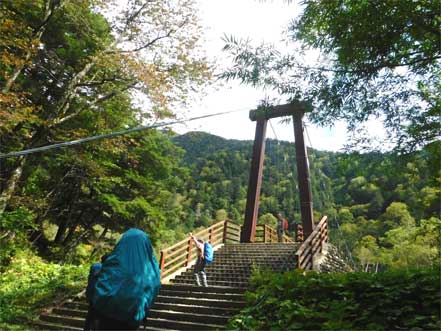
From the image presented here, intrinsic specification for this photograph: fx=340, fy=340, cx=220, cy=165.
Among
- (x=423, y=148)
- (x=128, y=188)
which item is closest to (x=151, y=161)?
(x=128, y=188)

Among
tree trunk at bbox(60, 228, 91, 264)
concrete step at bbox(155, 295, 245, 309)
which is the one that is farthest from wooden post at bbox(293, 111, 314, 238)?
tree trunk at bbox(60, 228, 91, 264)

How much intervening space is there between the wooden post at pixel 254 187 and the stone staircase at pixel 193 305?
374 centimetres

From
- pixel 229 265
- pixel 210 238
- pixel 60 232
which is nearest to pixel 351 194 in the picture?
pixel 210 238

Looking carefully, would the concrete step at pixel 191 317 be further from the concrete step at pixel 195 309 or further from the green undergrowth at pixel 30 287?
the green undergrowth at pixel 30 287

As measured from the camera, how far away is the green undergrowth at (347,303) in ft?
12.8

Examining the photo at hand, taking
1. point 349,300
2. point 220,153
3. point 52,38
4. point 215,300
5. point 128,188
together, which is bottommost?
point 215,300

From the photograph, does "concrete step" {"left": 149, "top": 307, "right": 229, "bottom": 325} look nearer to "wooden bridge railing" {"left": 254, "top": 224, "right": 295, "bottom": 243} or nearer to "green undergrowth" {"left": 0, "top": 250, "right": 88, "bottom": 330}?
"green undergrowth" {"left": 0, "top": 250, "right": 88, "bottom": 330}

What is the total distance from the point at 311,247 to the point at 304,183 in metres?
4.10

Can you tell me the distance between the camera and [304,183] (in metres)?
12.7

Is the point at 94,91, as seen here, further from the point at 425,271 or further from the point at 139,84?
the point at 425,271

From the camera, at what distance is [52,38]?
10.8m

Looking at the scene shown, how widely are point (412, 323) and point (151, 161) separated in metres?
11.7

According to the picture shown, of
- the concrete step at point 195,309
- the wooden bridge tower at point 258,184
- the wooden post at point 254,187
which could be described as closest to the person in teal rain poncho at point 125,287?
the concrete step at point 195,309

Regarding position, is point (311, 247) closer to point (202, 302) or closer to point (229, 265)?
point (229, 265)
